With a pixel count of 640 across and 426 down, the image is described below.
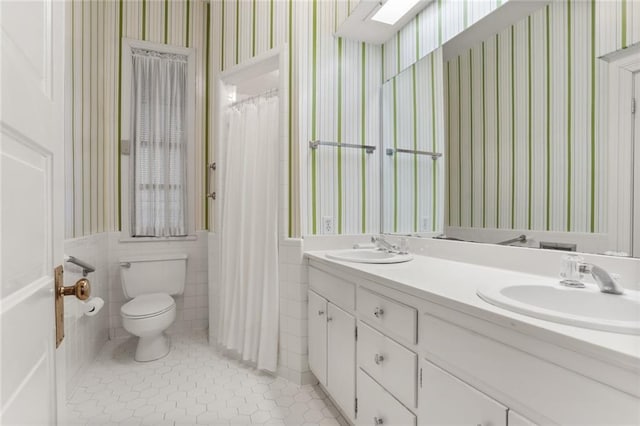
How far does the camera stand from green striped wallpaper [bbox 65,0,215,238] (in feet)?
7.07

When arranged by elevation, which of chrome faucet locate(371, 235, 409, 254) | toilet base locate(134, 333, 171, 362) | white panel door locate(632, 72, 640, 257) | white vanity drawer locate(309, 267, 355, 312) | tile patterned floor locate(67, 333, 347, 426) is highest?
white panel door locate(632, 72, 640, 257)

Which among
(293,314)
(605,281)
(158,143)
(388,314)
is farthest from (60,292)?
(158,143)

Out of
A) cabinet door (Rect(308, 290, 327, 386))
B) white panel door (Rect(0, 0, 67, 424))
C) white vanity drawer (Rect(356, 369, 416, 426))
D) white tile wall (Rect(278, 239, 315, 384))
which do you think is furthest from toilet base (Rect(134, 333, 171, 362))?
white panel door (Rect(0, 0, 67, 424))

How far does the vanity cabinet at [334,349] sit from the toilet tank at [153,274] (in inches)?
52.8

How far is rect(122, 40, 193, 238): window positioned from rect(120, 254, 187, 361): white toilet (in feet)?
0.99

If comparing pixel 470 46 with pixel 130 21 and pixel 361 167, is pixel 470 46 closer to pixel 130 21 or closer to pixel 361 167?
pixel 361 167

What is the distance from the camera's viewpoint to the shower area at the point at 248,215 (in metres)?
2.18

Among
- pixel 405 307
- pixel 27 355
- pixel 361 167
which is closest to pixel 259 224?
pixel 361 167

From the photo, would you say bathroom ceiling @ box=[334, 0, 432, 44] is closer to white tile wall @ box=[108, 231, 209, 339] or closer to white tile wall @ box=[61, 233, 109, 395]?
white tile wall @ box=[108, 231, 209, 339]

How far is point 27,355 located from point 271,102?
2014 millimetres

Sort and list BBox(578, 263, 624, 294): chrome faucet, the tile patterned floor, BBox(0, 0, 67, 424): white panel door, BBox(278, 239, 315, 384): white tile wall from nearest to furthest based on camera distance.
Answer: BBox(0, 0, 67, 424): white panel door → BBox(578, 263, 624, 294): chrome faucet → the tile patterned floor → BBox(278, 239, 315, 384): white tile wall

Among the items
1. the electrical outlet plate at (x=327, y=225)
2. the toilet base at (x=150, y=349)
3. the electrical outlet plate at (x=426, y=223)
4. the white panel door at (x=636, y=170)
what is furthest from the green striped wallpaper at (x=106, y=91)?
the white panel door at (x=636, y=170)

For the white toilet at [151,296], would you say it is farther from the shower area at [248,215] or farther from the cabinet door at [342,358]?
the cabinet door at [342,358]

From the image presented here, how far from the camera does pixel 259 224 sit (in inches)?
89.9
